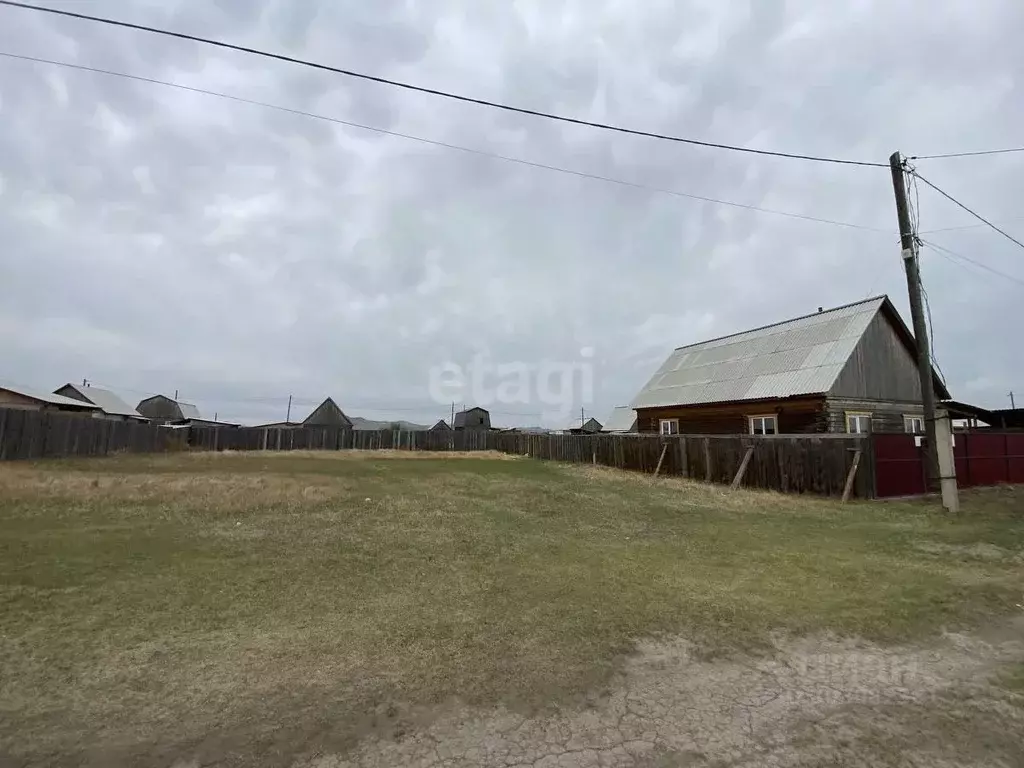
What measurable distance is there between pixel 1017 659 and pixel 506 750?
171 inches

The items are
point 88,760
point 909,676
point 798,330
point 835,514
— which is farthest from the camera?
point 798,330

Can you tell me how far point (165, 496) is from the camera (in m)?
11.6

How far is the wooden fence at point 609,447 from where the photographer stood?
1559 centimetres

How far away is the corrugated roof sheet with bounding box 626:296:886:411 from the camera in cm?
2250

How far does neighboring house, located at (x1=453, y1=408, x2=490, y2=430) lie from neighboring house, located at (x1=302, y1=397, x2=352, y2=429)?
2000 cm

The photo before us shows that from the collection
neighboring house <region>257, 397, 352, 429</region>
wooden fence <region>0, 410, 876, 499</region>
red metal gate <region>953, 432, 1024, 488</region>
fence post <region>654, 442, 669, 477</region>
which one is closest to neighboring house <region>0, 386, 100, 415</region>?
wooden fence <region>0, 410, 876, 499</region>

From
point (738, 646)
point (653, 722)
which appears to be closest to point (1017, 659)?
point (738, 646)

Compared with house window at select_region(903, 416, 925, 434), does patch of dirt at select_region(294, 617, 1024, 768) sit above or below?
below

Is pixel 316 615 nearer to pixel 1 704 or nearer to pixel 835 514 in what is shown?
pixel 1 704

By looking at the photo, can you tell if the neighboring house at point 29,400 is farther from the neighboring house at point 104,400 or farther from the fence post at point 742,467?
the fence post at point 742,467

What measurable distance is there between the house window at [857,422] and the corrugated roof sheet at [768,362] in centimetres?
200

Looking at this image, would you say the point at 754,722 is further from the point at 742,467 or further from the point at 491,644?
the point at 742,467

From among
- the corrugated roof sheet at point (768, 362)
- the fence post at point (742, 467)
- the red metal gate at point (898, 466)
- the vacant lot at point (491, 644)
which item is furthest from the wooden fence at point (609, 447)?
the vacant lot at point (491, 644)

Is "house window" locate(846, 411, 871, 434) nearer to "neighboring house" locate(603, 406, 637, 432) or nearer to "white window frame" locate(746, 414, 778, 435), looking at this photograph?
"white window frame" locate(746, 414, 778, 435)
